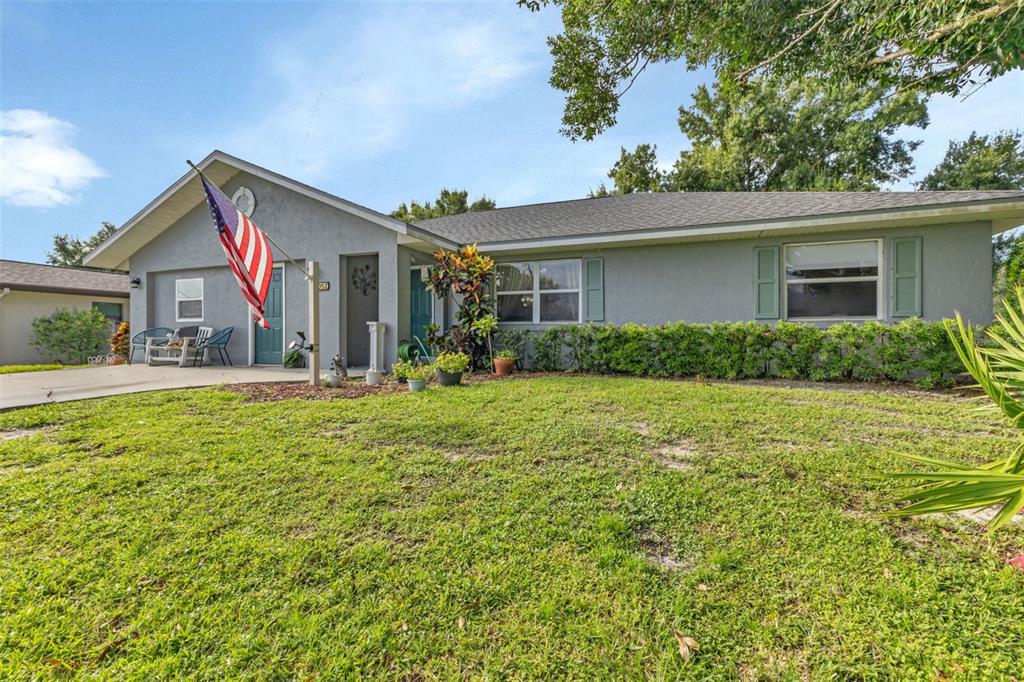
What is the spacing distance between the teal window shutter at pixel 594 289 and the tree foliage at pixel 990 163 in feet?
63.8

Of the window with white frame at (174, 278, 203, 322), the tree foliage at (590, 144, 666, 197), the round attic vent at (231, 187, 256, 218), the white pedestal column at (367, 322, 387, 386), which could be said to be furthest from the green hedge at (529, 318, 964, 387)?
the tree foliage at (590, 144, 666, 197)

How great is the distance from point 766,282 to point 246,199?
11099 mm

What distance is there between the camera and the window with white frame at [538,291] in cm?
934

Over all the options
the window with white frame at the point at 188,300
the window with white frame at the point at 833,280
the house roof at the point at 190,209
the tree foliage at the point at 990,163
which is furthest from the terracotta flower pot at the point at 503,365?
the tree foliage at the point at 990,163

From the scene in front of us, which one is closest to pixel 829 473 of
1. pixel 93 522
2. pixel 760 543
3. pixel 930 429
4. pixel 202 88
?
pixel 760 543

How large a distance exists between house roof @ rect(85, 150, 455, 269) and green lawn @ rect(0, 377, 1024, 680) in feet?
17.4

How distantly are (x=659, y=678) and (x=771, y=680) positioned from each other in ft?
1.22

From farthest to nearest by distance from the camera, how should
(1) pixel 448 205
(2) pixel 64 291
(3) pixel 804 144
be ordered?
(1) pixel 448 205 < (3) pixel 804 144 < (2) pixel 64 291

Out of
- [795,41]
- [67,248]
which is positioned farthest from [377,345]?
[67,248]

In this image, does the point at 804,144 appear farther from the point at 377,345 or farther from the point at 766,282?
the point at 377,345

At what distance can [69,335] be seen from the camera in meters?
13.0

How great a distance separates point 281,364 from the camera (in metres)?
9.48

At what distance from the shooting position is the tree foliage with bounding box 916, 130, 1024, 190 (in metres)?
17.0

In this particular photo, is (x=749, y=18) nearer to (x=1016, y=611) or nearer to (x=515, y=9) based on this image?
(x=515, y=9)
